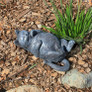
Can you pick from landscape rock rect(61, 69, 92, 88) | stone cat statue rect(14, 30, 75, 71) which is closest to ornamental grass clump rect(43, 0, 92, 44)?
stone cat statue rect(14, 30, 75, 71)

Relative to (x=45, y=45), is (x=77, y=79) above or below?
below

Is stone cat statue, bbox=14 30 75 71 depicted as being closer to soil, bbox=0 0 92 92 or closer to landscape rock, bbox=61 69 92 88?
landscape rock, bbox=61 69 92 88

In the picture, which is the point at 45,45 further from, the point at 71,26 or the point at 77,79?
the point at 77,79

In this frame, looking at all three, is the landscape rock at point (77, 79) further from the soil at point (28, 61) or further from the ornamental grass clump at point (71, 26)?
the ornamental grass clump at point (71, 26)

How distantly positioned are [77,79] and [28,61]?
2.53 feet

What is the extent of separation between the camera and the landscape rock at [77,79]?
2.02m

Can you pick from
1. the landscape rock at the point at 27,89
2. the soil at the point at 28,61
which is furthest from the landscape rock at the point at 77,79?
the landscape rock at the point at 27,89

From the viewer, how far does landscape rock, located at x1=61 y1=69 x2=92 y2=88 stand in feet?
6.63

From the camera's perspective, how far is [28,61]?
229 cm

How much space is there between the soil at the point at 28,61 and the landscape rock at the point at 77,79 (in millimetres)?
56

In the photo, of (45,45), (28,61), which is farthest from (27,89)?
(45,45)

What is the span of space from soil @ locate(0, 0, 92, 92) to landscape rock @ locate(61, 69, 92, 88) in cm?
6

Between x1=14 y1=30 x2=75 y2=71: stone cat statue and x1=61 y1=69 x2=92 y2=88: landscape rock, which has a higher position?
x1=14 y1=30 x2=75 y2=71: stone cat statue

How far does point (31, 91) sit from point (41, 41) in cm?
67
